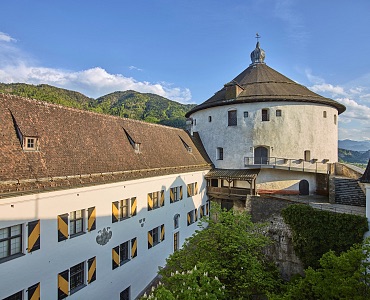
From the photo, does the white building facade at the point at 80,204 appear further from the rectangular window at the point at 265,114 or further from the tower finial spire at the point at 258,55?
the tower finial spire at the point at 258,55

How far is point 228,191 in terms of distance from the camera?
23.3 metres

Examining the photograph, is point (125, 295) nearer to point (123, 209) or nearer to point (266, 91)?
point (123, 209)

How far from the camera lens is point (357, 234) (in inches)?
524

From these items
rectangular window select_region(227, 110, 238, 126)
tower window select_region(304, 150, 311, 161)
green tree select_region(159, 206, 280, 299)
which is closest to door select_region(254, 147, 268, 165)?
rectangular window select_region(227, 110, 238, 126)

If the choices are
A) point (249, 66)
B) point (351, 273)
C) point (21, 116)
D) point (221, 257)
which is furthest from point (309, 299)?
point (249, 66)

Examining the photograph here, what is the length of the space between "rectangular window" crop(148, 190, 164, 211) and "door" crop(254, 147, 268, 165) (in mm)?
10830

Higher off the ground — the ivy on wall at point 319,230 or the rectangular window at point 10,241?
the rectangular window at point 10,241

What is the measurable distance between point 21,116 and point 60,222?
4.88 metres

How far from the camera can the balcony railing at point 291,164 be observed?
23188 mm

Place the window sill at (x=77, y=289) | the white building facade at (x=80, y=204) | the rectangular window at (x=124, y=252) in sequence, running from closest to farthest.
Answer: the white building facade at (x=80, y=204)
the window sill at (x=77, y=289)
the rectangular window at (x=124, y=252)

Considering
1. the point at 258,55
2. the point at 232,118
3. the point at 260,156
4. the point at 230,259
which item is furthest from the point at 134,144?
the point at 258,55

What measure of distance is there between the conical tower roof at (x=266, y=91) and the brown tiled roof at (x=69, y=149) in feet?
32.8

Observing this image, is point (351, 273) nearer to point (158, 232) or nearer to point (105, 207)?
point (105, 207)

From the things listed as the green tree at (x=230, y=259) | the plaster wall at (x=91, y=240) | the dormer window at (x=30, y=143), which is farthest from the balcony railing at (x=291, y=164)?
the dormer window at (x=30, y=143)
